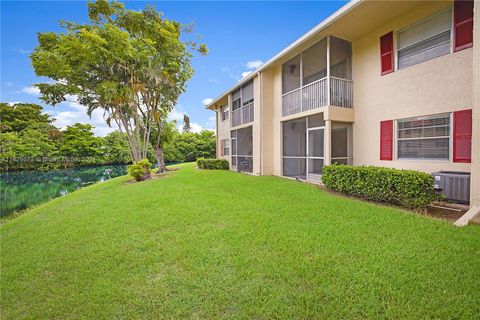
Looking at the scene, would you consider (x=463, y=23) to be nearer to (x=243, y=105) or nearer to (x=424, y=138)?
(x=424, y=138)

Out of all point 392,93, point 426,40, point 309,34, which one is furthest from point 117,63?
point 426,40

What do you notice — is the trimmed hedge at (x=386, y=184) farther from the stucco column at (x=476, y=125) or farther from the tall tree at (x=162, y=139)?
the tall tree at (x=162, y=139)

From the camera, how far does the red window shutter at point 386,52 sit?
23.5 ft

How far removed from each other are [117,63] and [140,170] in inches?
256

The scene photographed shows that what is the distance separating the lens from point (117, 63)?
12.5 m

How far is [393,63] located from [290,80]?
15.3 ft

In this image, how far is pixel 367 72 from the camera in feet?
26.3

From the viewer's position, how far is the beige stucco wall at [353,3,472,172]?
5.71 m

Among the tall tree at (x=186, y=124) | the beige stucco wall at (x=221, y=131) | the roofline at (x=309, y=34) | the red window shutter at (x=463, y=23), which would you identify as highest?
the tall tree at (x=186, y=124)

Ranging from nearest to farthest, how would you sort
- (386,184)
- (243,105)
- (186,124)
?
(386,184)
(243,105)
(186,124)

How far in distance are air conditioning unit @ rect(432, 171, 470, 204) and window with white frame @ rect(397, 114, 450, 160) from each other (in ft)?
2.42

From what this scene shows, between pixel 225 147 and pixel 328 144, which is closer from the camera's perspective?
pixel 328 144

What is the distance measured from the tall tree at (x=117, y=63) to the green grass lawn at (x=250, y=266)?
964 cm

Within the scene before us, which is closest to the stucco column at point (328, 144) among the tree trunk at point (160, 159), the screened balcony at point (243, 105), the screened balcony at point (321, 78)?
the screened balcony at point (321, 78)
